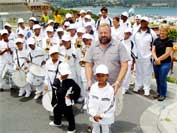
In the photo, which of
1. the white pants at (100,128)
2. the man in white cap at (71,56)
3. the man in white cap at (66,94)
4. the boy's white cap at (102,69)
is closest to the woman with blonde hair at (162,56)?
the man in white cap at (71,56)

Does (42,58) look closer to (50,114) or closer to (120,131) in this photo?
(50,114)

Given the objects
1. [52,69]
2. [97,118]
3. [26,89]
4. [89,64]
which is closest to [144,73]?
[52,69]

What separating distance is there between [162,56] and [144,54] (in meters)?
0.91

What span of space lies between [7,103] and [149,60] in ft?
11.0

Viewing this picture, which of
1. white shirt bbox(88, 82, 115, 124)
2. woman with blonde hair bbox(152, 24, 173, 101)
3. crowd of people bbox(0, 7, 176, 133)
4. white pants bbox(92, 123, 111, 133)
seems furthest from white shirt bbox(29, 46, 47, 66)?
white shirt bbox(88, 82, 115, 124)

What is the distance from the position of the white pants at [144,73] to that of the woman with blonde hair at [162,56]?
1.99 ft

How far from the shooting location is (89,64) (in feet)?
21.2

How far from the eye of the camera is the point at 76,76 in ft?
28.5

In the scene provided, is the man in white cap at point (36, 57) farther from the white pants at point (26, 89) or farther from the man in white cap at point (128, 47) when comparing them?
the man in white cap at point (128, 47)

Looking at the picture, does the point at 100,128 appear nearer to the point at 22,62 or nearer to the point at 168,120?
the point at 168,120

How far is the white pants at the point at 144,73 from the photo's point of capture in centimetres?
938

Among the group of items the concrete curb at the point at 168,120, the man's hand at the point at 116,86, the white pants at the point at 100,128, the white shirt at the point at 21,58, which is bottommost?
the concrete curb at the point at 168,120

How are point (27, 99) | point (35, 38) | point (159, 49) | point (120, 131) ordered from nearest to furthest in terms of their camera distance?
point (120, 131) < point (159, 49) < point (27, 99) < point (35, 38)

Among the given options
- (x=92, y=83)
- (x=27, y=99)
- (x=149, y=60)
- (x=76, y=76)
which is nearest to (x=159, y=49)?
(x=149, y=60)
